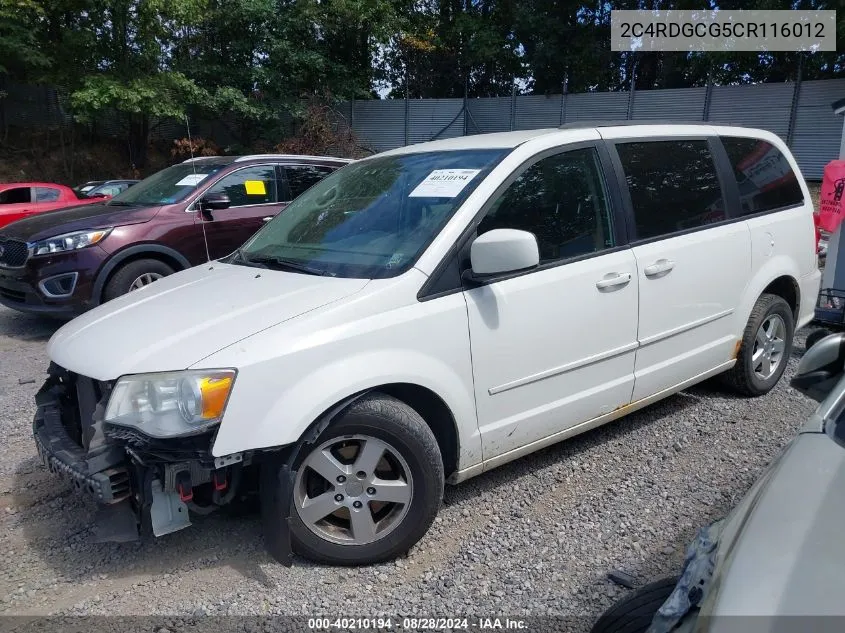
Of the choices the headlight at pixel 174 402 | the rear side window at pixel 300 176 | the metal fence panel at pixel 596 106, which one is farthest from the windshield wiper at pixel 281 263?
the metal fence panel at pixel 596 106

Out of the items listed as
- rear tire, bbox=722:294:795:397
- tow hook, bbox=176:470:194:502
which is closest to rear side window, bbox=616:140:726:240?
rear tire, bbox=722:294:795:397

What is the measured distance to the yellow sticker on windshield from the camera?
7.12 m

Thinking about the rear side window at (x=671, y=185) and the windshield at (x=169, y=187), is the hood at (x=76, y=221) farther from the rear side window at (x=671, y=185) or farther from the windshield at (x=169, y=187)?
the rear side window at (x=671, y=185)

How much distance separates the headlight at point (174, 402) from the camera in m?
2.36

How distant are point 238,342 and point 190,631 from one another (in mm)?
1068

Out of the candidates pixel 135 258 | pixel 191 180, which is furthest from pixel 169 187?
pixel 135 258

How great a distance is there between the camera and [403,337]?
270 centimetres

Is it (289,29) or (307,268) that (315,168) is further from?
(289,29)

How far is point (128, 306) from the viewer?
10.3ft

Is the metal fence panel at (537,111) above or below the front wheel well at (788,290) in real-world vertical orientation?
above

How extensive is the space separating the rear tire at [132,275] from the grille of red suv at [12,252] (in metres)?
0.79

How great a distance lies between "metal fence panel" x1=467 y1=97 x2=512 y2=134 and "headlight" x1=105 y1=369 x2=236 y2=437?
1978 cm

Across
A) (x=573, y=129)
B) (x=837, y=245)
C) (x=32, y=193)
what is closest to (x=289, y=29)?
(x=32, y=193)

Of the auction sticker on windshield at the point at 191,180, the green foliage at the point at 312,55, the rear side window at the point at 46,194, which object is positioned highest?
the green foliage at the point at 312,55
